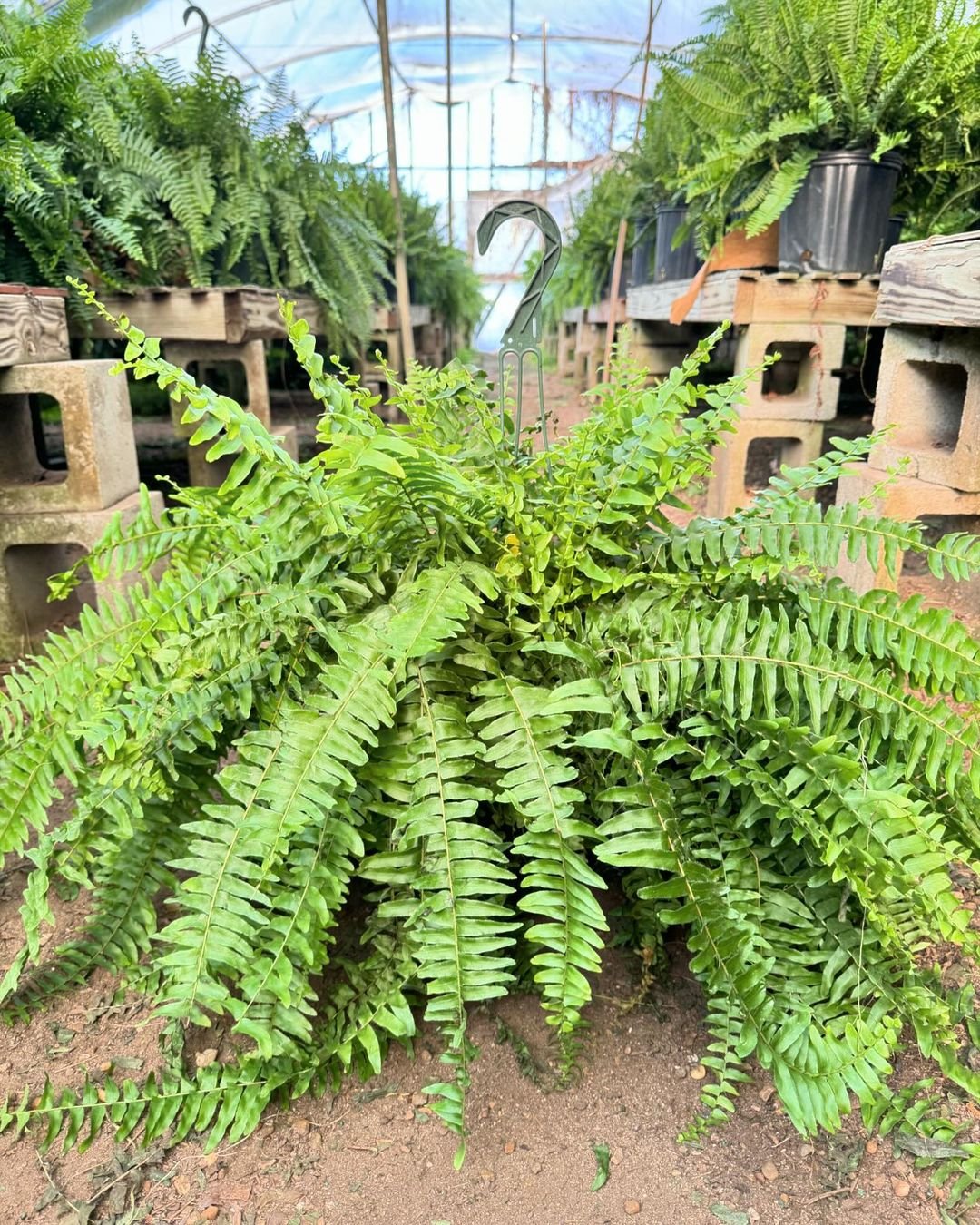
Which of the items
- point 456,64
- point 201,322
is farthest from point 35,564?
point 456,64

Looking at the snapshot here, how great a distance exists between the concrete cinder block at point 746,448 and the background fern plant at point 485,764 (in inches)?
77.2

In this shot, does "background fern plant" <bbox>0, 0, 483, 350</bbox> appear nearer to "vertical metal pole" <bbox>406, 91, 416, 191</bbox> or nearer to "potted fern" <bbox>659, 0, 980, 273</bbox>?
"potted fern" <bbox>659, 0, 980, 273</bbox>

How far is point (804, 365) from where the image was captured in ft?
12.1

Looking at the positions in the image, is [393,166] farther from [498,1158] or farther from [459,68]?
[459,68]

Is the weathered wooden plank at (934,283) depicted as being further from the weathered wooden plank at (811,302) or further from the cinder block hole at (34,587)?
the cinder block hole at (34,587)

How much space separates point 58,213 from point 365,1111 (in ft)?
9.32

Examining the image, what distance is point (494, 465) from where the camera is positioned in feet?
5.43

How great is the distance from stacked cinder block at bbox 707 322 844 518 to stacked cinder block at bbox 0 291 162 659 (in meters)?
2.16

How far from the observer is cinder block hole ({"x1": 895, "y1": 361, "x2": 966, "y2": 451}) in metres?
2.72

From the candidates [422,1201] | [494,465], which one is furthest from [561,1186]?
[494,465]

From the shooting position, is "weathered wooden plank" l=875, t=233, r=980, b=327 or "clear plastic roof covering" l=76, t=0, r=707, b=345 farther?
"clear plastic roof covering" l=76, t=0, r=707, b=345

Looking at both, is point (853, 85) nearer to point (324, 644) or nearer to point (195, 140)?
point (195, 140)

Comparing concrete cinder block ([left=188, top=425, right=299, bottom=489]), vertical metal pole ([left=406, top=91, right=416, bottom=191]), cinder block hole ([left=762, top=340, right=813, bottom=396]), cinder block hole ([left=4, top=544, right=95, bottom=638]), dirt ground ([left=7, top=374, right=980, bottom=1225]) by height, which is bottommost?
dirt ground ([left=7, top=374, right=980, bottom=1225])

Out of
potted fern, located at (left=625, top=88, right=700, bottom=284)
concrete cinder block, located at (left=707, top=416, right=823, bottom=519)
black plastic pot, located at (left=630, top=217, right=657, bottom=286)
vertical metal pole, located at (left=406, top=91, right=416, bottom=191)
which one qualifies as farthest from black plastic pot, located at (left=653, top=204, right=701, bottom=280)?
vertical metal pole, located at (left=406, top=91, right=416, bottom=191)
